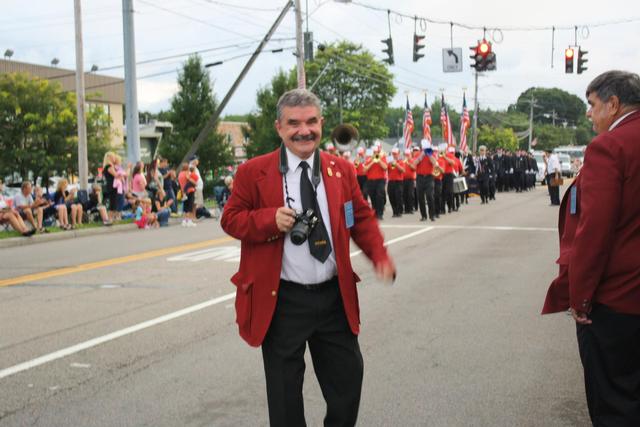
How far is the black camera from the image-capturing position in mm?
3480

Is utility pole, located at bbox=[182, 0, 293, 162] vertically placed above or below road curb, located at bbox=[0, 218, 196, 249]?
above

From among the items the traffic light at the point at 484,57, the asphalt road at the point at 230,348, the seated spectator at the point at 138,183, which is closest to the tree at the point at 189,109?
the traffic light at the point at 484,57

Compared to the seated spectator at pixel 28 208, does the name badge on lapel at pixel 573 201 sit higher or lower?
higher

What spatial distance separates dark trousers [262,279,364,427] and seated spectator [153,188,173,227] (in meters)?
17.6

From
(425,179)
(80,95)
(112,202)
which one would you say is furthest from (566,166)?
(112,202)

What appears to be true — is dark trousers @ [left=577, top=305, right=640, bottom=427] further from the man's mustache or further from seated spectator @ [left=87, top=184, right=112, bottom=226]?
seated spectator @ [left=87, top=184, right=112, bottom=226]

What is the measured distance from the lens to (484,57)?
27.5m

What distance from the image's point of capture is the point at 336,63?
78.7 m

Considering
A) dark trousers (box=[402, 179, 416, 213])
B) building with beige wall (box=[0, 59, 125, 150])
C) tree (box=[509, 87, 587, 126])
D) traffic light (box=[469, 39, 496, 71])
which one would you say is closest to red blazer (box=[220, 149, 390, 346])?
dark trousers (box=[402, 179, 416, 213])

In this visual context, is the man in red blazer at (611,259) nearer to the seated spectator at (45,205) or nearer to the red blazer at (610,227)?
the red blazer at (610,227)

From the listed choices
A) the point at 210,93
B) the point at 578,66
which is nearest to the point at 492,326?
the point at 578,66

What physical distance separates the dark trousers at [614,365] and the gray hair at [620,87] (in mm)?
965

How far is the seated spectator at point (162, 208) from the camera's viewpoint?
20891mm

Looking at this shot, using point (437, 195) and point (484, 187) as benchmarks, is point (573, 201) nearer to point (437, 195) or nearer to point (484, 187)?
point (437, 195)
